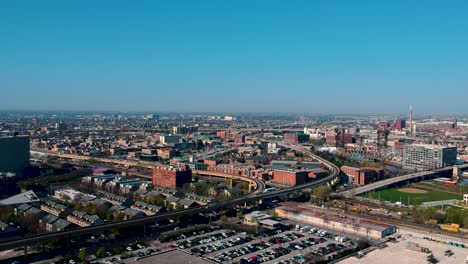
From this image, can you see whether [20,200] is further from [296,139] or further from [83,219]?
[296,139]

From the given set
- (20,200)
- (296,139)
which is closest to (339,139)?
(296,139)

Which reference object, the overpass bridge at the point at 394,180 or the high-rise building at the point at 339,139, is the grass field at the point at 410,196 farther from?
the high-rise building at the point at 339,139

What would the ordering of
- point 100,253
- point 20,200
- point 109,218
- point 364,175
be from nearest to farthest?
point 100,253 < point 109,218 < point 20,200 < point 364,175

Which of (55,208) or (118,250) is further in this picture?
(55,208)

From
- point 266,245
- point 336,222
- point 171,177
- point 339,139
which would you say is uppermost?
point 339,139

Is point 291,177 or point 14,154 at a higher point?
point 14,154

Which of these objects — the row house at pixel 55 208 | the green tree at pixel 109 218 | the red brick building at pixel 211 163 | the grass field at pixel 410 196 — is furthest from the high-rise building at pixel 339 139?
the green tree at pixel 109 218
